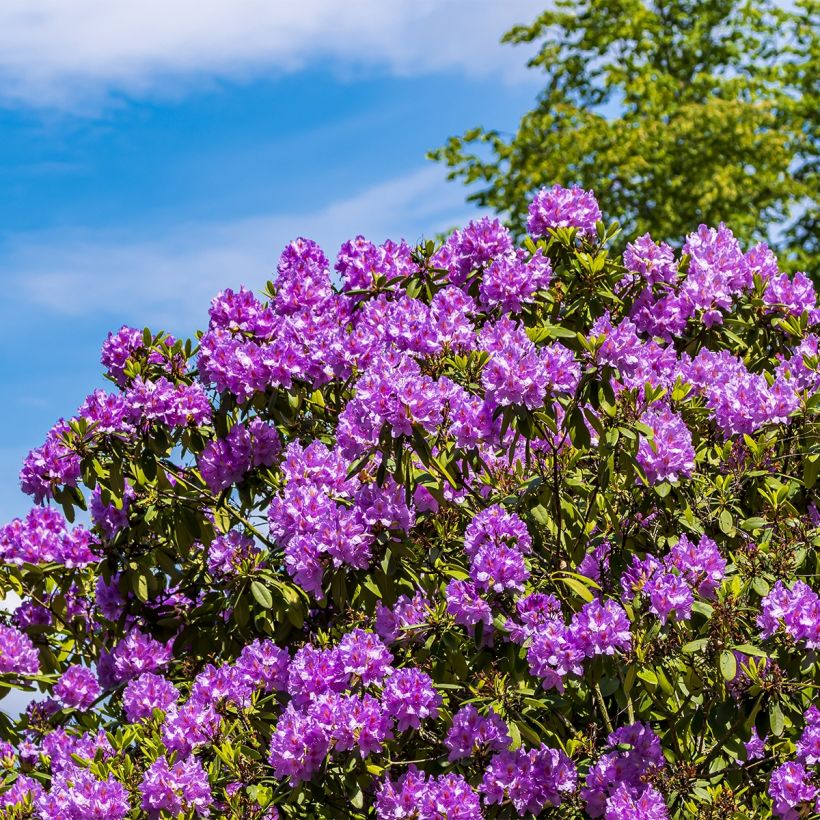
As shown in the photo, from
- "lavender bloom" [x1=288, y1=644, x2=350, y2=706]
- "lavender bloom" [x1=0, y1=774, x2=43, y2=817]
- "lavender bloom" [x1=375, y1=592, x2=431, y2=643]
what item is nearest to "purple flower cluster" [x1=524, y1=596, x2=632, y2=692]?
"lavender bloom" [x1=375, y1=592, x2=431, y2=643]

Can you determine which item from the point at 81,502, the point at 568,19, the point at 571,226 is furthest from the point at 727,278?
the point at 568,19

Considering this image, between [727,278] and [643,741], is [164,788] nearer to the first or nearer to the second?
[643,741]

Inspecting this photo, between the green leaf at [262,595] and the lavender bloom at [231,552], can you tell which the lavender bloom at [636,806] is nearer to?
the green leaf at [262,595]

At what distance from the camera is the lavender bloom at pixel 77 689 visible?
6383 mm

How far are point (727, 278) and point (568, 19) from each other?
17.4m

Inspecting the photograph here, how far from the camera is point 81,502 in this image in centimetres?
589

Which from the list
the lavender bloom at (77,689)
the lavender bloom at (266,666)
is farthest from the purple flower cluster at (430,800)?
the lavender bloom at (77,689)

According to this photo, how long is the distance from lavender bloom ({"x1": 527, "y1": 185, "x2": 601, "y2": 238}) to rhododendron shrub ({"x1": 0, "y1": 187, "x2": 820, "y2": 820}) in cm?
2

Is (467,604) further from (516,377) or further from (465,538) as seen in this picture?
(516,377)

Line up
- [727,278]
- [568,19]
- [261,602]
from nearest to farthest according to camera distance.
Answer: [261,602] → [727,278] → [568,19]

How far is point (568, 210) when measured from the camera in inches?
219

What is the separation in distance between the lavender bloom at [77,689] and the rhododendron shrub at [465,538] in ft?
0.97

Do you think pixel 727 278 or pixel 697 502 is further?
→ pixel 727 278

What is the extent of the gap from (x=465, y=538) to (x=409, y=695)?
0.62m
